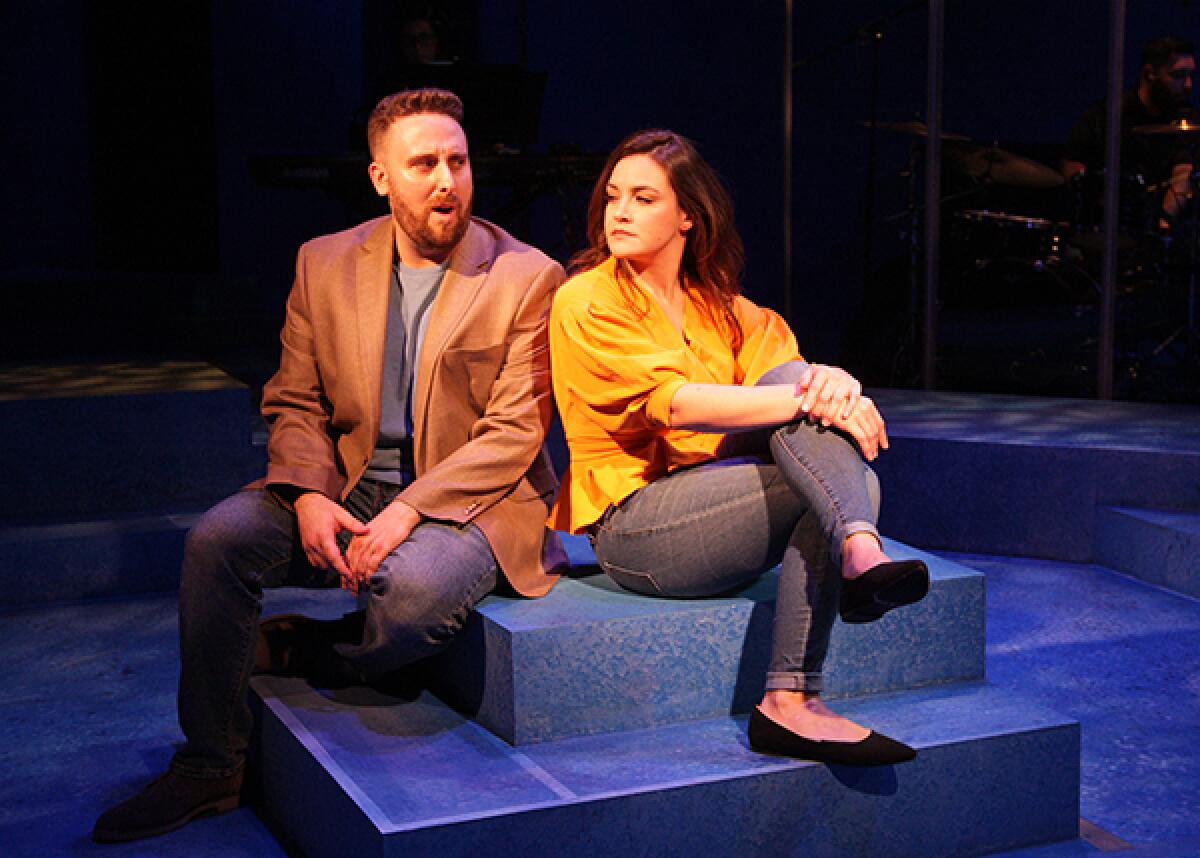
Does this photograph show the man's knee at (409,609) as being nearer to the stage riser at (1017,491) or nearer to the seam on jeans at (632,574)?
the seam on jeans at (632,574)

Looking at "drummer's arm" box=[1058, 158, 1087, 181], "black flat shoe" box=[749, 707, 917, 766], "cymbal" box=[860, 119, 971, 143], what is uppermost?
"cymbal" box=[860, 119, 971, 143]

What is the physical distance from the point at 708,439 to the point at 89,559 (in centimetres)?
231

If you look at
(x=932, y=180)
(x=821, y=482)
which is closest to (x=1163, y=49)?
(x=932, y=180)

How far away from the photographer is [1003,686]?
2.72 m

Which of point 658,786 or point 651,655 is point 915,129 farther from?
point 658,786

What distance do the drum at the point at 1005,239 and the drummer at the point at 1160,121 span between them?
395 millimetres

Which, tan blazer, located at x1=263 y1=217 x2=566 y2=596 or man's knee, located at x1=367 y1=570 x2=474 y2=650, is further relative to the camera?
tan blazer, located at x1=263 y1=217 x2=566 y2=596

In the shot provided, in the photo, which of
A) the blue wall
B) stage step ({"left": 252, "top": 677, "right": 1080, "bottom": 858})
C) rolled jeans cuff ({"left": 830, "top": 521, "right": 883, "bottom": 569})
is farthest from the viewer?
the blue wall

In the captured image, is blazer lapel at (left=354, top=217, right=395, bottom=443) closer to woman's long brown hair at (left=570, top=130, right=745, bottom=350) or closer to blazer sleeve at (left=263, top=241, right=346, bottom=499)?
blazer sleeve at (left=263, top=241, right=346, bottom=499)

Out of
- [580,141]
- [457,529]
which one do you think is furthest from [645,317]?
[580,141]

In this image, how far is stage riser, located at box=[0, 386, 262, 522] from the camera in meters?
4.36

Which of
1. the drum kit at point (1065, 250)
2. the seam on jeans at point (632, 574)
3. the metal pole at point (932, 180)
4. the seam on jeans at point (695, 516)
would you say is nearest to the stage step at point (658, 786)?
the seam on jeans at point (632, 574)

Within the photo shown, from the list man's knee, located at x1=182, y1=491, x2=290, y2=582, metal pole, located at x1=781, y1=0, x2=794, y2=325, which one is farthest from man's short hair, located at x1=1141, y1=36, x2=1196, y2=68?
man's knee, located at x1=182, y1=491, x2=290, y2=582

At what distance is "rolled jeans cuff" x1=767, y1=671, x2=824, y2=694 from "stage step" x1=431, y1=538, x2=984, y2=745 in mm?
188
